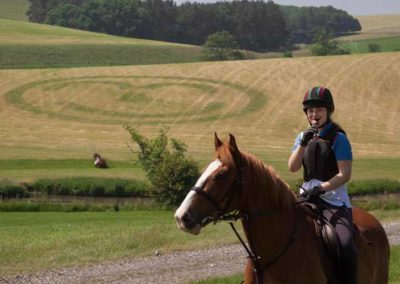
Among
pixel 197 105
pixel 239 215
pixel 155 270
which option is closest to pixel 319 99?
pixel 239 215

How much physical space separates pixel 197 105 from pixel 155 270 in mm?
56914

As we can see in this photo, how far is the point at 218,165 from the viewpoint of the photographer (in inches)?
249

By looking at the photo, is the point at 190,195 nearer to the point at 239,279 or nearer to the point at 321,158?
the point at 321,158

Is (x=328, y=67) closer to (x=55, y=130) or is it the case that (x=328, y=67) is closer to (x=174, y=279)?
(x=55, y=130)

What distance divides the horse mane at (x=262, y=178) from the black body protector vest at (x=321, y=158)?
15.5 inches

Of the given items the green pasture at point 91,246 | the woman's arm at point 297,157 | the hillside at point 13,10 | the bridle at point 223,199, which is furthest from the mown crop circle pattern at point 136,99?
the hillside at point 13,10

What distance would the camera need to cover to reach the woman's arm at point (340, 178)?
7051 mm

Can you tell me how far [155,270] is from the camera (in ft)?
45.7

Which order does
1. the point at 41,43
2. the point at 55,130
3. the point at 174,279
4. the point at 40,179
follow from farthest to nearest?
the point at 41,43 < the point at 55,130 < the point at 40,179 < the point at 174,279

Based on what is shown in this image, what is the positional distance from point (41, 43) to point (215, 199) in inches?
4342

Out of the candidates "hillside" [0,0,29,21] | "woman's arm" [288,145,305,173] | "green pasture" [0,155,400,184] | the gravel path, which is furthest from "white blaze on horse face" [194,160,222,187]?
"hillside" [0,0,29,21]

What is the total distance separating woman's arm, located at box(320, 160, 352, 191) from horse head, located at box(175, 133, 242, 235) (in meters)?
1.01

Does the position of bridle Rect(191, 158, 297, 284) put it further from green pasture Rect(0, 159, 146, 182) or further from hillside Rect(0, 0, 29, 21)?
hillside Rect(0, 0, 29, 21)

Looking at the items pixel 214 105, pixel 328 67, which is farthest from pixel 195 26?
pixel 214 105
